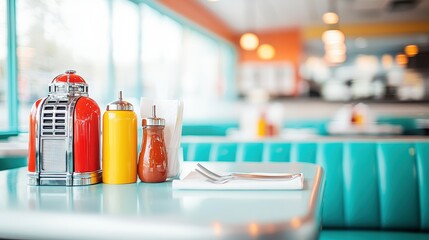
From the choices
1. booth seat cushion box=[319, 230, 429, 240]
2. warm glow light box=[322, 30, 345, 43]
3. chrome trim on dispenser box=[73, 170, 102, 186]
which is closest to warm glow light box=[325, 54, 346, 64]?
warm glow light box=[322, 30, 345, 43]

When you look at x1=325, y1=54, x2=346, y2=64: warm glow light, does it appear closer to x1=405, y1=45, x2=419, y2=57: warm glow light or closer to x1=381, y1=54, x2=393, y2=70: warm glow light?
x1=381, y1=54, x2=393, y2=70: warm glow light

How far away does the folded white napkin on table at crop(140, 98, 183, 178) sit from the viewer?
4.50 ft

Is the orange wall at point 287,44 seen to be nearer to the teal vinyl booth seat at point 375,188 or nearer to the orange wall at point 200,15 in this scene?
the orange wall at point 200,15

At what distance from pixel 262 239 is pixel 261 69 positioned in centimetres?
1224

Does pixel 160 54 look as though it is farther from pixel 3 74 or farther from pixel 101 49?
pixel 3 74

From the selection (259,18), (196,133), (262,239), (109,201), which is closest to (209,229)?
(262,239)

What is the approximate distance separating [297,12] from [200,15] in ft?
7.73

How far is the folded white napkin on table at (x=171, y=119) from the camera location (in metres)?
1.37

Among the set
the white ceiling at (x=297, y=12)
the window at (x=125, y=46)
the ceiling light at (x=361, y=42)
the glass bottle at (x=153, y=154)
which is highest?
the white ceiling at (x=297, y=12)

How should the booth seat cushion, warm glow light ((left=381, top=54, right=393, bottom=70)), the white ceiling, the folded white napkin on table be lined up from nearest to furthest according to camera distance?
the folded white napkin on table, the booth seat cushion, the white ceiling, warm glow light ((left=381, top=54, right=393, bottom=70))

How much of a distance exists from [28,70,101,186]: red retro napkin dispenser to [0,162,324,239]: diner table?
98 millimetres

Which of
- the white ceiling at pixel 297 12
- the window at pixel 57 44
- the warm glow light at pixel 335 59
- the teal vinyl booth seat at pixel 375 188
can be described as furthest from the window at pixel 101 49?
the warm glow light at pixel 335 59

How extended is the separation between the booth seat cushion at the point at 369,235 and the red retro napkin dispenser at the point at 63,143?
4.29 ft

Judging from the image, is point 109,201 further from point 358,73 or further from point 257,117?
point 358,73
